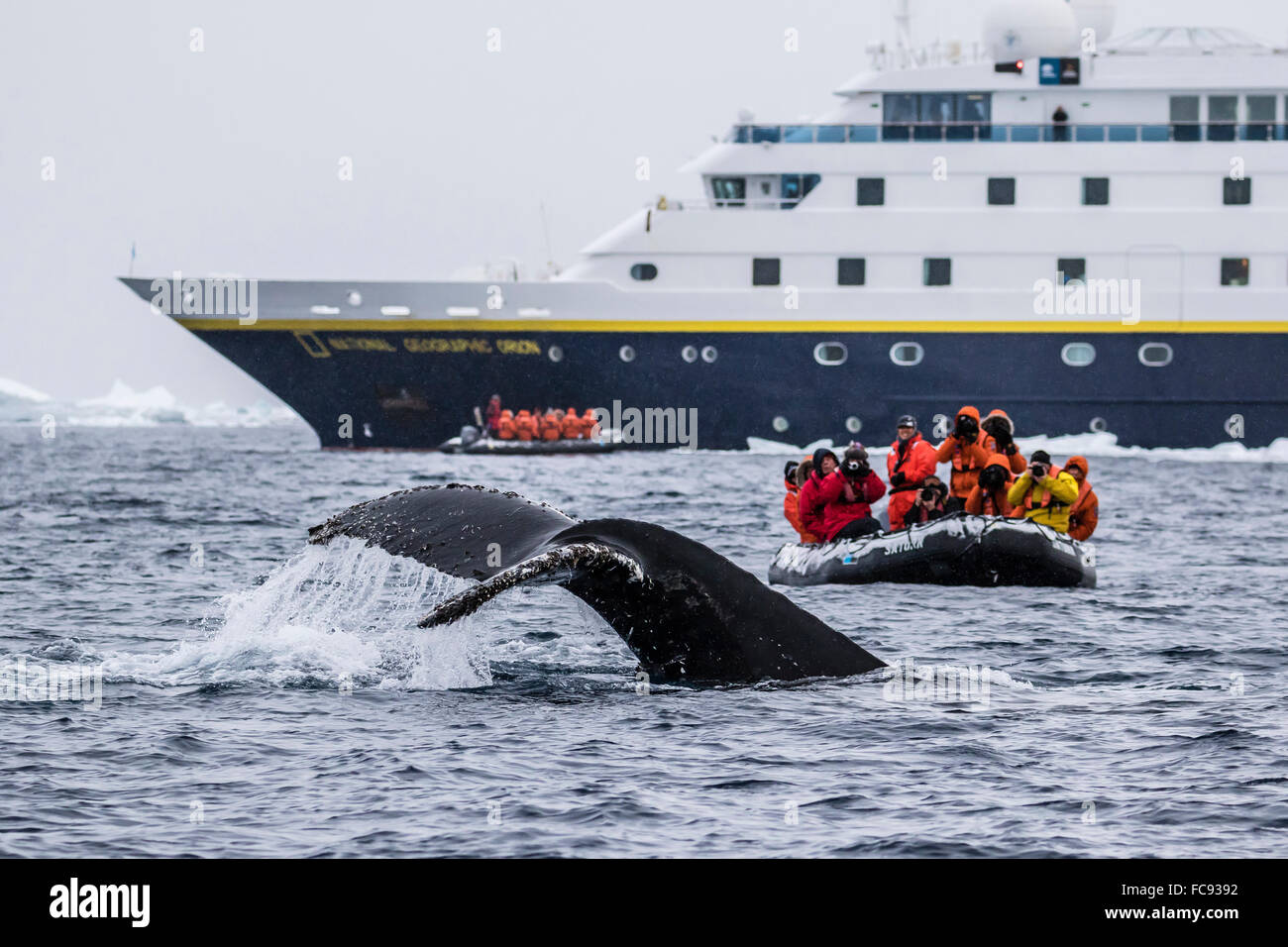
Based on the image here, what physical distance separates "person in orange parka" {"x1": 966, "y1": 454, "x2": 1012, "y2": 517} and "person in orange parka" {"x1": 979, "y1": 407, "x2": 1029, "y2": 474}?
4.8 inches

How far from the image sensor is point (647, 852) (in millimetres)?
7816

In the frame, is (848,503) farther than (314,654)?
Yes

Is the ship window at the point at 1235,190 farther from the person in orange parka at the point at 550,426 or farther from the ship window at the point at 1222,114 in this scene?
the person in orange parka at the point at 550,426

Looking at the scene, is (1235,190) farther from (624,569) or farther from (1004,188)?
(624,569)

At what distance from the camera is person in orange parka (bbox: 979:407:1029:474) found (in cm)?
1853

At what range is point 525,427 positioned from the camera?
44844 mm

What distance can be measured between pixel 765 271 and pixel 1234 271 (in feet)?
37.6

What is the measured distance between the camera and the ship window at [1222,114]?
44344 mm

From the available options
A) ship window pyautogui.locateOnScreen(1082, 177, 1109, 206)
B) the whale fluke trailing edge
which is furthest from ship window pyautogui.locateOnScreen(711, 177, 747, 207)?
the whale fluke trailing edge

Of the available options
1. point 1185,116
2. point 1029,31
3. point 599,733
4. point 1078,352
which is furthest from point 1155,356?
point 599,733

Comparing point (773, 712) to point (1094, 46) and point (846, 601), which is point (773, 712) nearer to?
point (846, 601)
